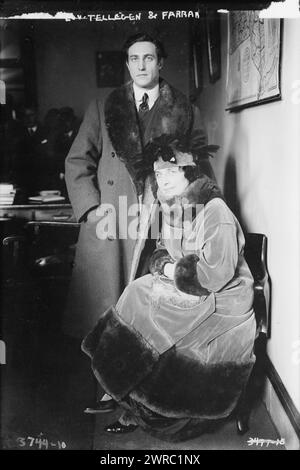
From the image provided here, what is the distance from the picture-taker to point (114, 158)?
5.51 feet

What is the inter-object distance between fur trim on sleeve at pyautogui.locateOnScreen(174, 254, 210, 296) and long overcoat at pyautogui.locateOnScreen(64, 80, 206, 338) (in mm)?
203

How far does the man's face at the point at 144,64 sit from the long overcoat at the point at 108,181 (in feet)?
0.11

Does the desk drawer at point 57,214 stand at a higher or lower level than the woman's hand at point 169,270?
higher

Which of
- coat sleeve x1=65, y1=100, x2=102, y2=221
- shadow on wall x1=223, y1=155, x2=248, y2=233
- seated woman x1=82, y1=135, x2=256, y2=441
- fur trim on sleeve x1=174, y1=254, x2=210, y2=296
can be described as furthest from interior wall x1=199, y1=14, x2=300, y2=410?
coat sleeve x1=65, y1=100, x2=102, y2=221

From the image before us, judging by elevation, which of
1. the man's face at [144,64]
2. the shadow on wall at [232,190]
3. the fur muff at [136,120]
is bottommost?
→ the shadow on wall at [232,190]

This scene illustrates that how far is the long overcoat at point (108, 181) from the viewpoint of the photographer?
1654 millimetres

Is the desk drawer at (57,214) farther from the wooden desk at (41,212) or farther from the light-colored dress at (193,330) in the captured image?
the light-colored dress at (193,330)

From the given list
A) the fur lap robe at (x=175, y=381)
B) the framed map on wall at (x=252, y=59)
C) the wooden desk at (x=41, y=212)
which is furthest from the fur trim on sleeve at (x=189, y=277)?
the framed map on wall at (x=252, y=59)

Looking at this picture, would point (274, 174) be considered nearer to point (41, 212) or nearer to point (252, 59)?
point (252, 59)

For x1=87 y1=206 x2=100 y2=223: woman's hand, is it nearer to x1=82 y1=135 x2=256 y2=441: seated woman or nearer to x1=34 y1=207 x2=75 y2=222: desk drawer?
x1=34 y1=207 x2=75 y2=222: desk drawer

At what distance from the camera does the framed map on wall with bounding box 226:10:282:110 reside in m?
1.51

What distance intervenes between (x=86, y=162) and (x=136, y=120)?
22 centimetres

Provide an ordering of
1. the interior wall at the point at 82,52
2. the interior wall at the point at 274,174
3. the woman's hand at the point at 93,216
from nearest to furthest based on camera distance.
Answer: the interior wall at the point at 274,174 < the interior wall at the point at 82,52 < the woman's hand at the point at 93,216

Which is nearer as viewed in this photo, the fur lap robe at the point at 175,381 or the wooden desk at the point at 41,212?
the fur lap robe at the point at 175,381
